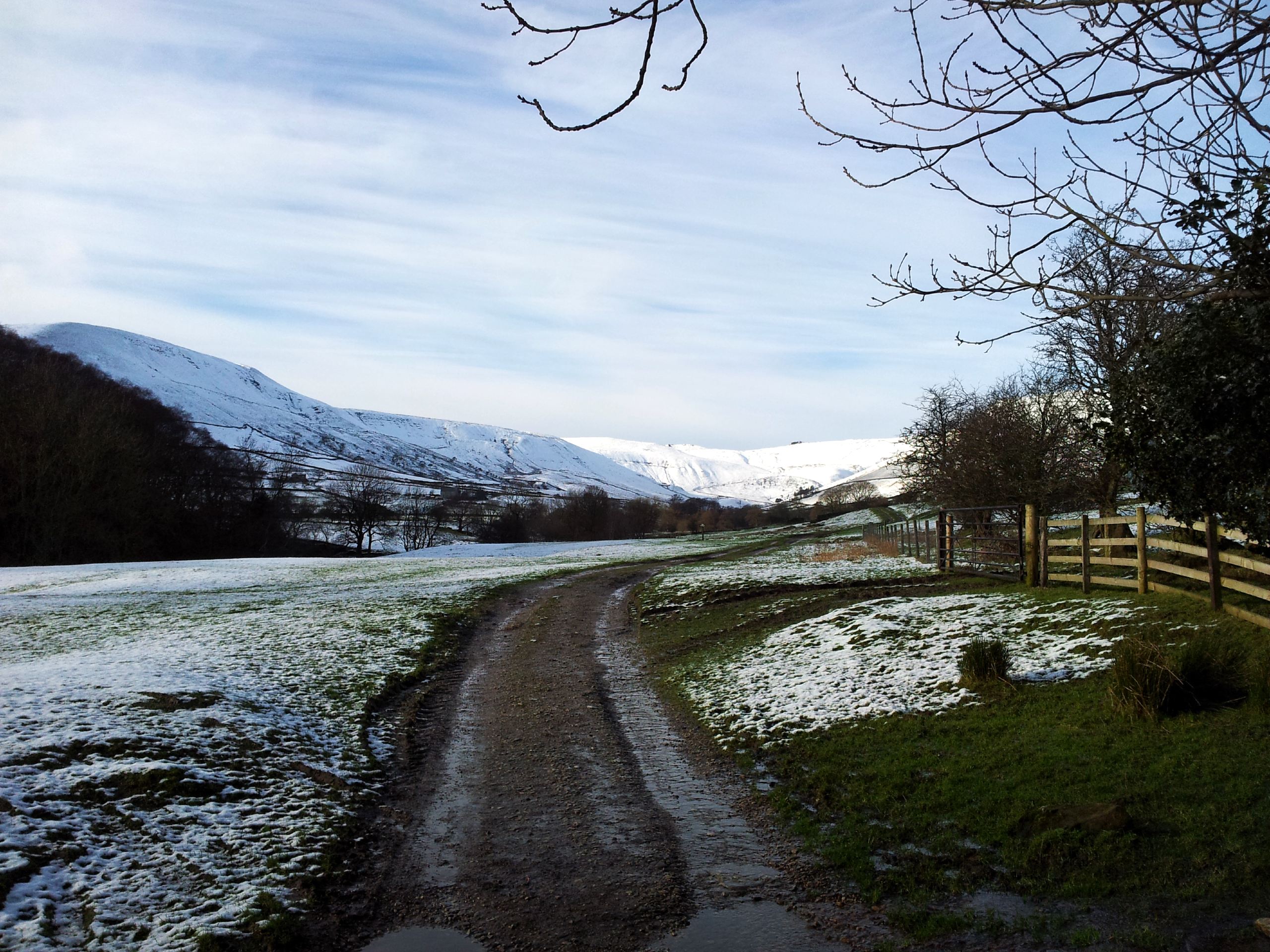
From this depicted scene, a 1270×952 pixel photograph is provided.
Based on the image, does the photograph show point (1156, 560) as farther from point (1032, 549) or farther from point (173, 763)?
point (173, 763)

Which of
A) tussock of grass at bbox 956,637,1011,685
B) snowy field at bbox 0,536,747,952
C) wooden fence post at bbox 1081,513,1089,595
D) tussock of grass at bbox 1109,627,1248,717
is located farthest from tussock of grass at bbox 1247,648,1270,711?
snowy field at bbox 0,536,747,952

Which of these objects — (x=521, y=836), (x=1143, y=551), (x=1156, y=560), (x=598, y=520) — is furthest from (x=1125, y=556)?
(x=598, y=520)

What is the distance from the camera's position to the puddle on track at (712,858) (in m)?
5.02

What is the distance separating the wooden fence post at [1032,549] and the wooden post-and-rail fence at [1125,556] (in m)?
0.01

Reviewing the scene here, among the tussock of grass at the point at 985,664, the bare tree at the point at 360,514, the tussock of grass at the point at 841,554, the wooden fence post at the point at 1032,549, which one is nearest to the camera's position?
the tussock of grass at the point at 985,664

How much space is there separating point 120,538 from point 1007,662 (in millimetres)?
54696

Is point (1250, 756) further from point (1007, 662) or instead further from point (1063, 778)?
point (1007, 662)

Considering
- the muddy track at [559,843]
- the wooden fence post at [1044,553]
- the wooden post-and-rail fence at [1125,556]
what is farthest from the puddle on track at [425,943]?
the wooden fence post at [1044,553]

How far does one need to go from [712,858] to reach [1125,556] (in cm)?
1185

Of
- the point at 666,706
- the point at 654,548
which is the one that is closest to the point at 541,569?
the point at 654,548

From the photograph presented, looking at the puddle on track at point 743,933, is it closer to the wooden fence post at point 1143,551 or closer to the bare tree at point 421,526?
the wooden fence post at point 1143,551

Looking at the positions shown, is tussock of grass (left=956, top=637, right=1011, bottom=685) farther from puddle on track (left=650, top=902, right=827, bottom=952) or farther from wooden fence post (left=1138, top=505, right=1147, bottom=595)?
puddle on track (left=650, top=902, right=827, bottom=952)

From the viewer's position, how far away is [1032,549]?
15.5m

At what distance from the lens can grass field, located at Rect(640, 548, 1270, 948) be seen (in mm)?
5191
